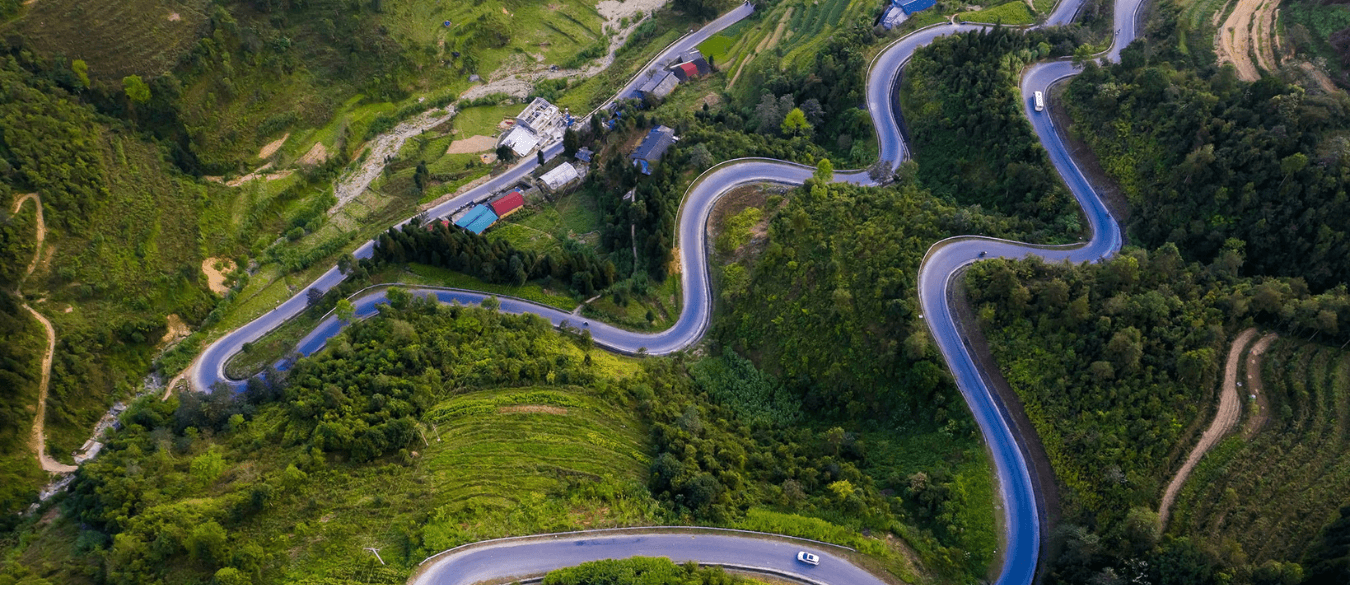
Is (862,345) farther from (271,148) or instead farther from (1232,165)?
(271,148)

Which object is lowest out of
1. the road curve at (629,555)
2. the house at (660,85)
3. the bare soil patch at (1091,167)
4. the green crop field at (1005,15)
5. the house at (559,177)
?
the road curve at (629,555)

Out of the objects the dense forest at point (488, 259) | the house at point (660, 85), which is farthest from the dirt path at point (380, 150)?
the house at point (660, 85)

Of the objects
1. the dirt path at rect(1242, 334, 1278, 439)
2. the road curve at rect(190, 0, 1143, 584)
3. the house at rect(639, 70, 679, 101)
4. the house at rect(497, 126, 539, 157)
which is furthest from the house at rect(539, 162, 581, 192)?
the dirt path at rect(1242, 334, 1278, 439)

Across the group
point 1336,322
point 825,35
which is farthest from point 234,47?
point 1336,322

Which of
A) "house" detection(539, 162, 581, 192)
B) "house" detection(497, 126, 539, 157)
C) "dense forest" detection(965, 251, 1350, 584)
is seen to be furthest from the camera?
"house" detection(497, 126, 539, 157)

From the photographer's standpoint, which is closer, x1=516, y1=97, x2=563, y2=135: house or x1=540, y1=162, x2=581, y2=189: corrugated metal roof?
x1=540, y1=162, x2=581, y2=189: corrugated metal roof

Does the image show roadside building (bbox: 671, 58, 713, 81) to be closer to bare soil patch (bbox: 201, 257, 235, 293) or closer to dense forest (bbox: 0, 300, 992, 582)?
dense forest (bbox: 0, 300, 992, 582)

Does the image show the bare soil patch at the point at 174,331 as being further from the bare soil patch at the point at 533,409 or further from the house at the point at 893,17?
the house at the point at 893,17
